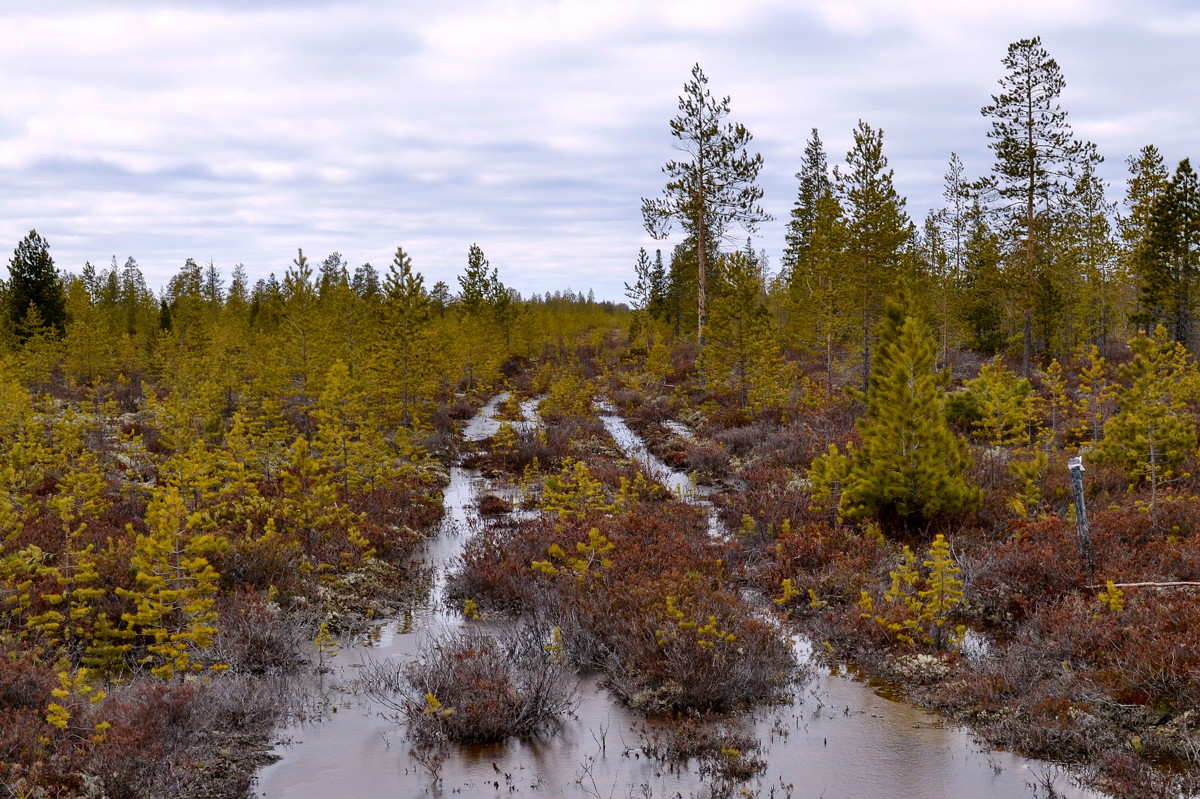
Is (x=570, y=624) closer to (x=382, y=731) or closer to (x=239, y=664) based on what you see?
(x=382, y=731)

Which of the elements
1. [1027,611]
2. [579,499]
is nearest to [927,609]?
[1027,611]

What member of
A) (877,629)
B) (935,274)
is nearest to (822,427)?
(877,629)

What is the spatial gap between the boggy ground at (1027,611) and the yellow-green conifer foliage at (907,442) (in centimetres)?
48

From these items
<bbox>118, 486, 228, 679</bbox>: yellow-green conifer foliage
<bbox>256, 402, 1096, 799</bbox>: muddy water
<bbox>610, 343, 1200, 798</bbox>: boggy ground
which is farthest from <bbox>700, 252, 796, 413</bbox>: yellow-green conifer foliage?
<bbox>118, 486, 228, 679</bbox>: yellow-green conifer foliage

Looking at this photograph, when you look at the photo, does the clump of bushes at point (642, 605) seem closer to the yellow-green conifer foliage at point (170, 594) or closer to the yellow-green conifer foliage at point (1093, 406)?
the yellow-green conifer foliage at point (170, 594)

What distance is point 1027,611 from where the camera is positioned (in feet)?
30.3

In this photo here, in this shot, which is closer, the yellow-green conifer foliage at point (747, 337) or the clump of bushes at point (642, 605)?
the clump of bushes at point (642, 605)

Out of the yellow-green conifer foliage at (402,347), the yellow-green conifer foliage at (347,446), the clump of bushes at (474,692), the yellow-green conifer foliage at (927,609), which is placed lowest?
the clump of bushes at (474,692)

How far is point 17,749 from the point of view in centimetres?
578

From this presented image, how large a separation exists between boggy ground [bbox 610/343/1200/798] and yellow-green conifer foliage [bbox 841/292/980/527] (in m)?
Answer: 0.48

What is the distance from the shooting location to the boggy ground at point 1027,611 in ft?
21.9

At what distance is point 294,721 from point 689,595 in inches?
189

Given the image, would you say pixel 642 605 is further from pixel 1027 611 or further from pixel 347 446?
pixel 347 446

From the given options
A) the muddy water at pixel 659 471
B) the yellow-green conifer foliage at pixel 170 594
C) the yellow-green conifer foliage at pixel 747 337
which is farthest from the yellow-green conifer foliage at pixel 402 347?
the yellow-green conifer foliage at pixel 170 594
